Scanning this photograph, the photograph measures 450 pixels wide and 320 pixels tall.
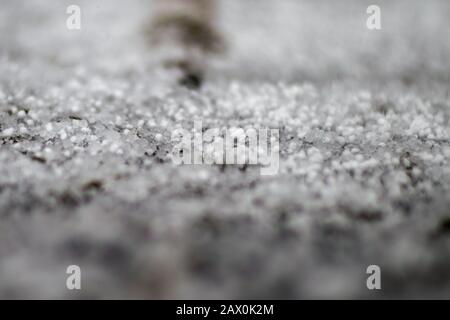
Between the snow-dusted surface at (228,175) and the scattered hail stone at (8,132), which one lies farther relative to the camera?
the scattered hail stone at (8,132)

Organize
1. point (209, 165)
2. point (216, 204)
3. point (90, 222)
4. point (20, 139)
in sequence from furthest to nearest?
point (20, 139) < point (209, 165) < point (216, 204) < point (90, 222)

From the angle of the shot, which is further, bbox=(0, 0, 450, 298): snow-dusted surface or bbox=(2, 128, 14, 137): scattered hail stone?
bbox=(2, 128, 14, 137): scattered hail stone

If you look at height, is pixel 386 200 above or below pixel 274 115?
below

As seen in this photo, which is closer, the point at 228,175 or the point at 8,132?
the point at 228,175

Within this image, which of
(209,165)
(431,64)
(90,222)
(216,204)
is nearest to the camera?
(90,222)

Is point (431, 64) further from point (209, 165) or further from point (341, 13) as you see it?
point (209, 165)

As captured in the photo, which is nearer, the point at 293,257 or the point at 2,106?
the point at 293,257

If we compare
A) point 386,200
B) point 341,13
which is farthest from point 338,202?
point 341,13

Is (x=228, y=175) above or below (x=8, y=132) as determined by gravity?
below
